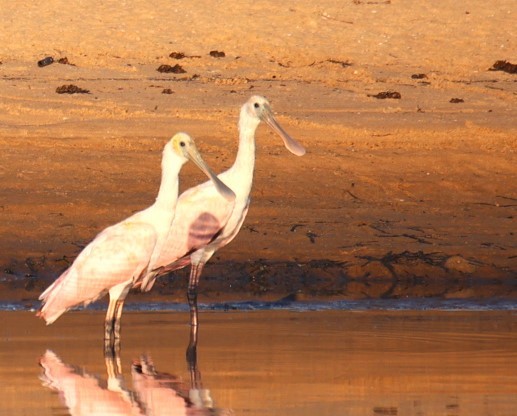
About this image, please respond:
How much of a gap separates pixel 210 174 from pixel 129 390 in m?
2.86

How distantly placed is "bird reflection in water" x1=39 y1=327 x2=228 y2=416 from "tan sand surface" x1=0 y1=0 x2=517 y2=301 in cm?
372

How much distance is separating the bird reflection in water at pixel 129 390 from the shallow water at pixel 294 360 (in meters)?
0.02

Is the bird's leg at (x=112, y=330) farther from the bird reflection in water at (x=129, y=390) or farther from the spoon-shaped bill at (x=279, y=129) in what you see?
the spoon-shaped bill at (x=279, y=129)

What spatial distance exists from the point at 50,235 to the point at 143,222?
474 cm

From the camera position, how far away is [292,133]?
22531 mm

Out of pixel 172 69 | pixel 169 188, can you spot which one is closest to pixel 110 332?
pixel 169 188

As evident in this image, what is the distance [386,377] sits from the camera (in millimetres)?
9508

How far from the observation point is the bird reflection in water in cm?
848

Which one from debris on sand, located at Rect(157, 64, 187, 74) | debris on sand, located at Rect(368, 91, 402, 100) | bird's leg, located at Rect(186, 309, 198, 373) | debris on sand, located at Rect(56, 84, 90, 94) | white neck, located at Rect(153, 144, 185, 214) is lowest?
debris on sand, located at Rect(157, 64, 187, 74)

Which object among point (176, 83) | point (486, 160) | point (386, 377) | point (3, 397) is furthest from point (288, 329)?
point (176, 83)

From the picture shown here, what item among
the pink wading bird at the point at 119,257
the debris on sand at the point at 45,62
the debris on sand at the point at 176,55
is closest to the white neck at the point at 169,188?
the pink wading bird at the point at 119,257

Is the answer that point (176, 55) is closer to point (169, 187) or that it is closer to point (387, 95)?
point (387, 95)

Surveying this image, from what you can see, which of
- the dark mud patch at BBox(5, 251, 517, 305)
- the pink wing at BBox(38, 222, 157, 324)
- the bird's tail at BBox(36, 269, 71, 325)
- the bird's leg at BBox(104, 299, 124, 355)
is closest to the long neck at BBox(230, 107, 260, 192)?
the dark mud patch at BBox(5, 251, 517, 305)

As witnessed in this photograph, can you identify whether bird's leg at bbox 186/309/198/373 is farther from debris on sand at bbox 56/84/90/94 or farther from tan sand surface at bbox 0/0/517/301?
debris on sand at bbox 56/84/90/94
